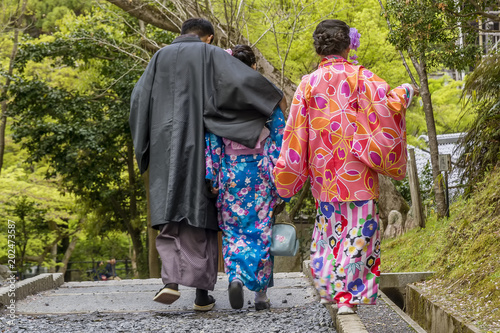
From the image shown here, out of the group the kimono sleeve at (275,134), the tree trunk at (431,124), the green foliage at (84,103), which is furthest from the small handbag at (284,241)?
the green foliage at (84,103)

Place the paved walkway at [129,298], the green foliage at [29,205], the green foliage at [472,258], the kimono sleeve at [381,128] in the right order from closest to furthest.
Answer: the kimono sleeve at [381,128], the green foliage at [472,258], the paved walkway at [129,298], the green foliage at [29,205]

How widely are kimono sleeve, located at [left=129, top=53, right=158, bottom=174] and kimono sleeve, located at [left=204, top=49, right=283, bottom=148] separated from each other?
0.48 metres

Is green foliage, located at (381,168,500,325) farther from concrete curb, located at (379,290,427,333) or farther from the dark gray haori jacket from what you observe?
the dark gray haori jacket

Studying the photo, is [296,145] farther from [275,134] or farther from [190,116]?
[190,116]

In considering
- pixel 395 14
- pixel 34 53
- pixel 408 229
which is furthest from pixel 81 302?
pixel 34 53

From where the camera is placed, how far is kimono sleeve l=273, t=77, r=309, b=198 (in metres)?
3.63

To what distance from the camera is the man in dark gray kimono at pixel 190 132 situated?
4250 millimetres

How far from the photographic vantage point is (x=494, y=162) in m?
6.44

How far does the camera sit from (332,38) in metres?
3.64

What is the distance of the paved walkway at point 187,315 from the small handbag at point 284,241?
410mm

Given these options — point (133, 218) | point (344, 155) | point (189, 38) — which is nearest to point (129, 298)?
point (189, 38)

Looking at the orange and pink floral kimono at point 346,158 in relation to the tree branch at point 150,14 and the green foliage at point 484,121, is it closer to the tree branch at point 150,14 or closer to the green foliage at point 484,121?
the green foliage at point 484,121

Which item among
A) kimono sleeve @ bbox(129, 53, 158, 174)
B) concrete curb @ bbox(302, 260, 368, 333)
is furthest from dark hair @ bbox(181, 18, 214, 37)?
concrete curb @ bbox(302, 260, 368, 333)

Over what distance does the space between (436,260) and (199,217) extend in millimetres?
2781
